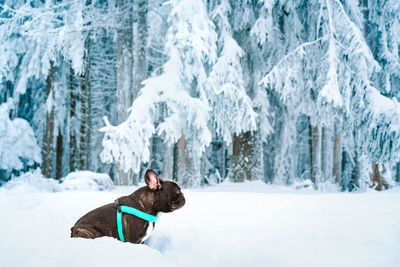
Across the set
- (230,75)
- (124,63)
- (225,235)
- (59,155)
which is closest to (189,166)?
(230,75)

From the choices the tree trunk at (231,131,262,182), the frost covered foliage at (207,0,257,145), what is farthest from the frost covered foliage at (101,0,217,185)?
the tree trunk at (231,131,262,182)

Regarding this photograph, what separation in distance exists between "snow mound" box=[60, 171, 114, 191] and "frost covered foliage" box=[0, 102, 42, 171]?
309 inches

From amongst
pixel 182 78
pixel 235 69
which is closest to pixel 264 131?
pixel 235 69

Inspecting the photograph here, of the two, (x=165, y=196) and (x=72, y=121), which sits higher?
(x=72, y=121)

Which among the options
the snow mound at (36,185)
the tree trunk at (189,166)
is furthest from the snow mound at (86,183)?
the tree trunk at (189,166)

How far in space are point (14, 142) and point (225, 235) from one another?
14569 mm

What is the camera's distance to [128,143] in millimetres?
9211

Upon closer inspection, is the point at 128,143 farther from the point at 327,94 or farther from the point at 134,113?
the point at 327,94

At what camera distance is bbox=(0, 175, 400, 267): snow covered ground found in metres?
2.76

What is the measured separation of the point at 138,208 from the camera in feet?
10.3

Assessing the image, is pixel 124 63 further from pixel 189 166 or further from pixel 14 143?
pixel 14 143

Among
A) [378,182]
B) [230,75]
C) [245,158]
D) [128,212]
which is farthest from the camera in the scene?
[378,182]

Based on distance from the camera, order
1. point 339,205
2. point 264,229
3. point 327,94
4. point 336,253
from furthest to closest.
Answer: point 327,94
point 339,205
point 264,229
point 336,253

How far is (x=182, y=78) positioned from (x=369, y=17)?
813 cm
